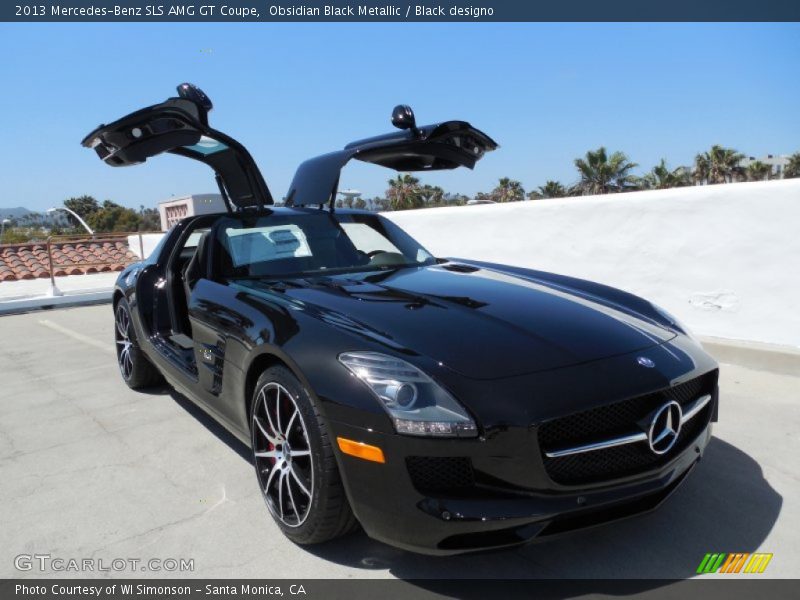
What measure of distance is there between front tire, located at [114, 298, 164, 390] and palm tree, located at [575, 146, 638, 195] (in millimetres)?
46393

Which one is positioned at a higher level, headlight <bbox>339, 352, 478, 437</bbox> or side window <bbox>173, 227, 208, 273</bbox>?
side window <bbox>173, 227, 208, 273</bbox>

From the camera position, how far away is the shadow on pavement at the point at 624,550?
209 cm

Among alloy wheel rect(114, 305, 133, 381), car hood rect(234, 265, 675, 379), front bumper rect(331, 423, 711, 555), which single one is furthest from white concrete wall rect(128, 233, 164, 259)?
front bumper rect(331, 423, 711, 555)

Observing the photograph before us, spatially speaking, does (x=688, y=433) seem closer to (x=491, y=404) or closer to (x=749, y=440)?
(x=491, y=404)

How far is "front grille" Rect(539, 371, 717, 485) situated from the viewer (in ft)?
6.16

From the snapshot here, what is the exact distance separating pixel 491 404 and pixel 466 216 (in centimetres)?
589

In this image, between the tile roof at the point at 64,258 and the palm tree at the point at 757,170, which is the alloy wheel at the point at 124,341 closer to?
the tile roof at the point at 64,258

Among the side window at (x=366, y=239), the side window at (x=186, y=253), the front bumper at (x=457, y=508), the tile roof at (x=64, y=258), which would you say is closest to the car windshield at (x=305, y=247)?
the side window at (x=366, y=239)

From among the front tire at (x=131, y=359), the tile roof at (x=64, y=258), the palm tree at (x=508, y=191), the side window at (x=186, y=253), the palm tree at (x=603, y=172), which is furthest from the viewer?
the palm tree at (x=508, y=191)

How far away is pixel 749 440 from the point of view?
326cm

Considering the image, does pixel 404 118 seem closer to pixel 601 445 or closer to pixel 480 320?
pixel 480 320

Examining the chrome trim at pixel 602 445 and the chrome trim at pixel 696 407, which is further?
the chrome trim at pixel 696 407

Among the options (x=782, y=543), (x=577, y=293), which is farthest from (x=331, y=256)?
(x=782, y=543)

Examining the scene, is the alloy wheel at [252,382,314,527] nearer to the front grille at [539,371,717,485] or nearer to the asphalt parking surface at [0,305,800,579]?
the asphalt parking surface at [0,305,800,579]
